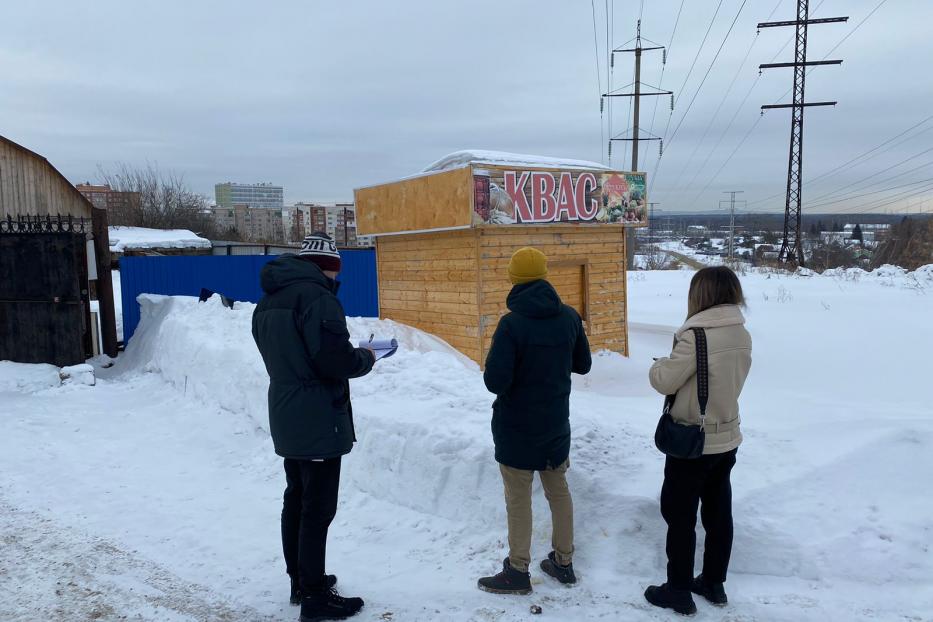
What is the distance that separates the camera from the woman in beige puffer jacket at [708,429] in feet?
10.2

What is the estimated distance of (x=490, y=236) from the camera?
30.5ft

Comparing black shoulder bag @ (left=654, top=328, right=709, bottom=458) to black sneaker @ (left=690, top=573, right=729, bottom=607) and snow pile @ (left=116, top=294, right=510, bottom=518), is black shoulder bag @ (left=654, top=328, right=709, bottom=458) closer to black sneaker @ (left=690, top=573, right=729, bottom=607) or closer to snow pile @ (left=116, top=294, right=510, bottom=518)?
black sneaker @ (left=690, top=573, right=729, bottom=607)

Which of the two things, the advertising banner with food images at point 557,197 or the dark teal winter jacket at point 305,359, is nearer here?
the dark teal winter jacket at point 305,359

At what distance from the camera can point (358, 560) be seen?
400cm

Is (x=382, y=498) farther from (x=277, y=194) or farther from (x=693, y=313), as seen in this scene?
(x=277, y=194)

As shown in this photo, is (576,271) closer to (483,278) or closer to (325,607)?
(483,278)

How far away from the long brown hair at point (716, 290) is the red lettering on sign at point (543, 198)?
21.2 ft

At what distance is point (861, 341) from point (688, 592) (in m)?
8.72

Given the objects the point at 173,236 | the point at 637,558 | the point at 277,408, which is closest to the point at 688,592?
the point at 637,558

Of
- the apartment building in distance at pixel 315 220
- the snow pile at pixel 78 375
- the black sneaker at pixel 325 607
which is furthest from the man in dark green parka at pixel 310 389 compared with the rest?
the apartment building in distance at pixel 315 220

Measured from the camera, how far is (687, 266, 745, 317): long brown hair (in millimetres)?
3139

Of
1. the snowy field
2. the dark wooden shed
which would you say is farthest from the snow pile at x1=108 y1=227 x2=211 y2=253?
the snowy field

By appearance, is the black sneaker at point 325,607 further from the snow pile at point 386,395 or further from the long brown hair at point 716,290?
the long brown hair at point 716,290

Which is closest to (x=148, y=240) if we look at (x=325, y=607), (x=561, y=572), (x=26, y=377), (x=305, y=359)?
(x=26, y=377)
